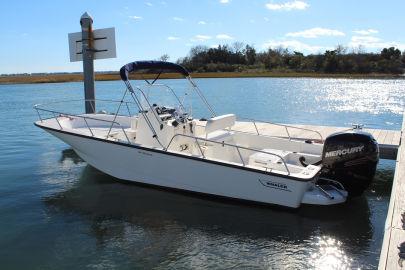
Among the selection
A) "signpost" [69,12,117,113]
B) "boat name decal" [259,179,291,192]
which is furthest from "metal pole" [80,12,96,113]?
"boat name decal" [259,179,291,192]

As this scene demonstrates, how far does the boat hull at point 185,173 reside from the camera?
298 inches

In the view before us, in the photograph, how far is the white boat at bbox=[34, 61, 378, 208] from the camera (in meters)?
7.59

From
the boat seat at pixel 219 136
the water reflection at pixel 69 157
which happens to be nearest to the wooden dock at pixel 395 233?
the boat seat at pixel 219 136

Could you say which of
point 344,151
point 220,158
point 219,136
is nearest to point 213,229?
point 220,158

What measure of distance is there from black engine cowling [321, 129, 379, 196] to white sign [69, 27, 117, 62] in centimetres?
767

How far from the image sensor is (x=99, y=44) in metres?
13.0

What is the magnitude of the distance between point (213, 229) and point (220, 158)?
2.14 m

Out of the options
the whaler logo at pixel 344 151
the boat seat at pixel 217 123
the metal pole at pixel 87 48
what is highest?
the metal pole at pixel 87 48

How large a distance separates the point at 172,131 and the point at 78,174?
10.7ft

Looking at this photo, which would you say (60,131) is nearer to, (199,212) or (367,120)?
(199,212)

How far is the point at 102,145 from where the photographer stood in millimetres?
9211

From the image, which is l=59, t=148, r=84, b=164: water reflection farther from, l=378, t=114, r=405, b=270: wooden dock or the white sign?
l=378, t=114, r=405, b=270: wooden dock

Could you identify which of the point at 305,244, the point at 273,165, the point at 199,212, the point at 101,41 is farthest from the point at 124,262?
the point at 101,41

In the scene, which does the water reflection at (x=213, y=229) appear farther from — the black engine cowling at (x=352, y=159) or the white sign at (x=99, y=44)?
the white sign at (x=99, y=44)
